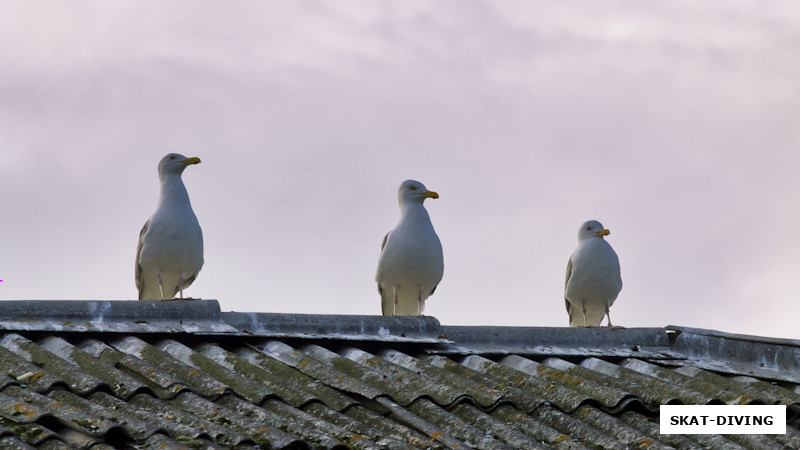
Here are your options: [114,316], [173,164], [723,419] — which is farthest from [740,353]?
[173,164]

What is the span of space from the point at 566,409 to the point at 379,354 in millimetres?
1646

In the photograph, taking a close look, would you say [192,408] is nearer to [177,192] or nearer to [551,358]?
[551,358]

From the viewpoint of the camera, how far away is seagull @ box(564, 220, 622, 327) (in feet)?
42.2

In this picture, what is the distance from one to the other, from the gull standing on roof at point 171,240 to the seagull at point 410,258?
73.2 inches

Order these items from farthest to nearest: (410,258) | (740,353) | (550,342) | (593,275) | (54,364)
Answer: (593,275), (410,258), (740,353), (550,342), (54,364)

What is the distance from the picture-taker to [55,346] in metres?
6.84

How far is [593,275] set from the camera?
12906 mm

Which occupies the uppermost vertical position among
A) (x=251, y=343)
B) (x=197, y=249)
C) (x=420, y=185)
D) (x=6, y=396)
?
(x=420, y=185)

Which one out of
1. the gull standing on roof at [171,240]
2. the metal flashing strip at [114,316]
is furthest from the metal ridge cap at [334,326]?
the gull standing on roof at [171,240]

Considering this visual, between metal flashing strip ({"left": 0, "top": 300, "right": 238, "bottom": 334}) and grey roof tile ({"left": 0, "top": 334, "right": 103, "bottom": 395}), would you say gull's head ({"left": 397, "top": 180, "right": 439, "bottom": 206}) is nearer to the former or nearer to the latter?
metal flashing strip ({"left": 0, "top": 300, "right": 238, "bottom": 334})

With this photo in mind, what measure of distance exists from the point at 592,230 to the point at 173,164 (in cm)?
429

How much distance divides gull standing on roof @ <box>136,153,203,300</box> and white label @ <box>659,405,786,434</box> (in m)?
5.90

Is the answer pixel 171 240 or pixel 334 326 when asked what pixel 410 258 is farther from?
pixel 334 326

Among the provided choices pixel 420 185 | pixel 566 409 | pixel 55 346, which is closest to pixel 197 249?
pixel 420 185
